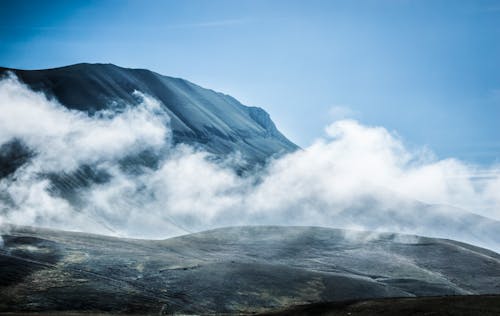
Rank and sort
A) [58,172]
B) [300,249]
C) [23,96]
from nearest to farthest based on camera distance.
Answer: [300,249] → [58,172] → [23,96]

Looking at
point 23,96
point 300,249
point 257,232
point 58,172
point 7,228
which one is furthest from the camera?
point 23,96

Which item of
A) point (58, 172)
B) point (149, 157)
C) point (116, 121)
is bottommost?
point (58, 172)

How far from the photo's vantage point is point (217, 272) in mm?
65562

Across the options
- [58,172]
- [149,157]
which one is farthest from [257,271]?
[149,157]

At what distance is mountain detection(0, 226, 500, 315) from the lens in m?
48.1

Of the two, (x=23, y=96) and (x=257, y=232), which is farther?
(x=23, y=96)

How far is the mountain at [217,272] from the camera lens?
4806cm

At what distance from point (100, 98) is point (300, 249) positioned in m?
133

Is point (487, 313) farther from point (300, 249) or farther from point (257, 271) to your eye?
point (300, 249)

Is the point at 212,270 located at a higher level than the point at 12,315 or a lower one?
higher

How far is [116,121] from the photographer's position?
195750 millimetres

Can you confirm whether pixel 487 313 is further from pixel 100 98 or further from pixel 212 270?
pixel 100 98

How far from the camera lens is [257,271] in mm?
68562

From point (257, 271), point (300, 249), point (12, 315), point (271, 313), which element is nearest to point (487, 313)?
point (271, 313)
